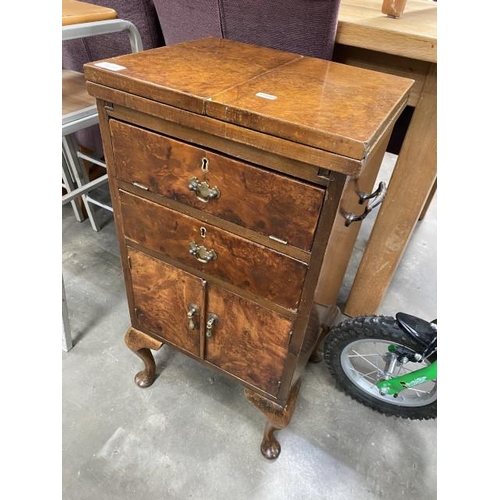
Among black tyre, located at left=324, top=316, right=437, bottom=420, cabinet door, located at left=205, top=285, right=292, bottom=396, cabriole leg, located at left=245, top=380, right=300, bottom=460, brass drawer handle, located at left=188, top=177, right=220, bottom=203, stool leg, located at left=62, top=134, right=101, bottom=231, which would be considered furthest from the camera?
stool leg, located at left=62, top=134, right=101, bottom=231

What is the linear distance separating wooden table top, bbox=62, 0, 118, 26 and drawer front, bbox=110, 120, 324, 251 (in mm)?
484

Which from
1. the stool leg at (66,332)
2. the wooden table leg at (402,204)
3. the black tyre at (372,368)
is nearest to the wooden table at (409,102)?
the wooden table leg at (402,204)

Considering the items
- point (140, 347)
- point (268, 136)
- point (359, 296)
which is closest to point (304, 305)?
point (268, 136)

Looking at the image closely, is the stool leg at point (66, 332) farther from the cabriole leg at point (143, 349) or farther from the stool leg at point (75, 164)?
the stool leg at point (75, 164)

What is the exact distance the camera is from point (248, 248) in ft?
2.36

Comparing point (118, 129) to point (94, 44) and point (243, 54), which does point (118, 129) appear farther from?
point (94, 44)

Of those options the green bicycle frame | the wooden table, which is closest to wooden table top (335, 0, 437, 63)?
the wooden table

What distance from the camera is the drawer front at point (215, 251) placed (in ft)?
2.34

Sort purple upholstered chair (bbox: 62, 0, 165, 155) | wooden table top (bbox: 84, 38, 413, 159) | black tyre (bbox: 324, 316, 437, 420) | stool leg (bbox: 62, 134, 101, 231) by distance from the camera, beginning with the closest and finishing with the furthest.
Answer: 1. wooden table top (bbox: 84, 38, 413, 159)
2. black tyre (bbox: 324, 316, 437, 420)
3. purple upholstered chair (bbox: 62, 0, 165, 155)
4. stool leg (bbox: 62, 134, 101, 231)

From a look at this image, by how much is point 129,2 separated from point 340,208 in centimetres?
107

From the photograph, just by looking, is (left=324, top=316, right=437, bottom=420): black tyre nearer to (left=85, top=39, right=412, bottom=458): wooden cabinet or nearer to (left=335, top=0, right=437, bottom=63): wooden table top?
(left=85, top=39, right=412, bottom=458): wooden cabinet

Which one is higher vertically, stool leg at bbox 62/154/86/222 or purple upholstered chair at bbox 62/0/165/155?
purple upholstered chair at bbox 62/0/165/155

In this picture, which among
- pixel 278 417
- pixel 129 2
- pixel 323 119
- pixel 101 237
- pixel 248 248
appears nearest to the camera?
pixel 323 119

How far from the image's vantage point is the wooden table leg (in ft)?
3.40
